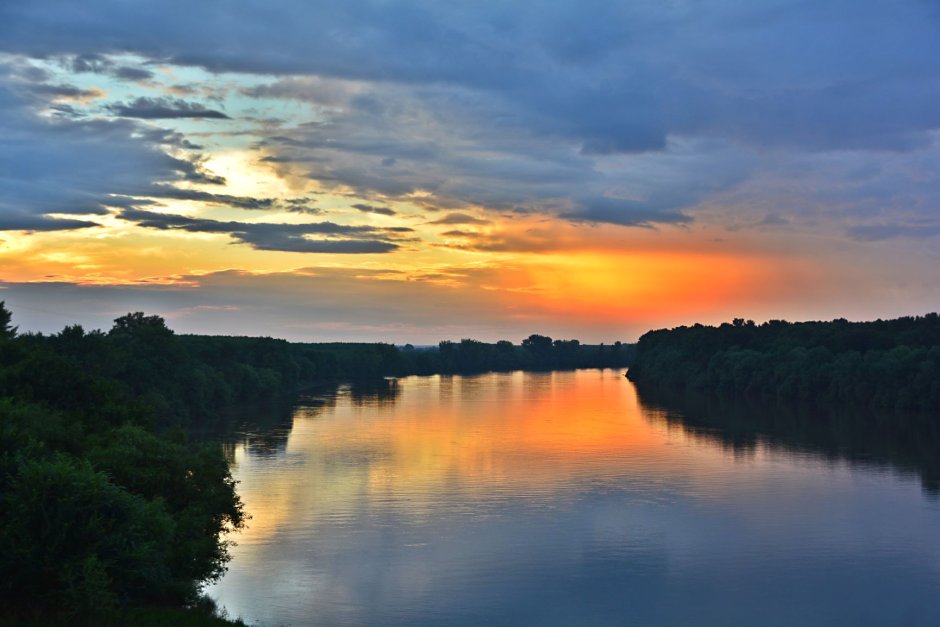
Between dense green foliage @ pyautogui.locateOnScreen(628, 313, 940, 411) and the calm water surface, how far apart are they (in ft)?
130

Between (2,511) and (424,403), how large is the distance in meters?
101

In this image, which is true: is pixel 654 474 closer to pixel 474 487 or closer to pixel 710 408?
pixel 474 487

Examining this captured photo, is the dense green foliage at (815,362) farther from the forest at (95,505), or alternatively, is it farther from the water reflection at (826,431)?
the forest at (95,505)

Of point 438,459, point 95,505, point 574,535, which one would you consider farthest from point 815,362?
point 95,505

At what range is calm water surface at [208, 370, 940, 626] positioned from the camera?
34.9 m

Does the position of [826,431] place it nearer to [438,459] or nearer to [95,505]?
[438,459]

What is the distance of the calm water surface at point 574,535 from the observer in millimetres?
34938

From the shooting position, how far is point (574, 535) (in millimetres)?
45625

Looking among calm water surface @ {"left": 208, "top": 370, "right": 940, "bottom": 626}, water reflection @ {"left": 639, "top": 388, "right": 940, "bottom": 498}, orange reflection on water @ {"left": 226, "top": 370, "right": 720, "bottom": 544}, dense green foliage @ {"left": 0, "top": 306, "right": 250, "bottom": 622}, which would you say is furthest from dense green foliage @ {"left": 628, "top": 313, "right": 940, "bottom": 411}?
dense green foliage @ {"left": 0, "top": 306, "right": 250, "bottom": 622}

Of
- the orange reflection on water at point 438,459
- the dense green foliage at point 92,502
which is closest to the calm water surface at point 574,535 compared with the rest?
the orange reflection on water at point 438,459

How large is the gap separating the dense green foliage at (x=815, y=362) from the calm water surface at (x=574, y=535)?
39.6m

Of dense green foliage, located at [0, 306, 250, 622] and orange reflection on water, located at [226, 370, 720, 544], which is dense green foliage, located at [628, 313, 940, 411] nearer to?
orange reflection on water, located at [226, 370, 720, 544]

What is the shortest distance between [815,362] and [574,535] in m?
91.4

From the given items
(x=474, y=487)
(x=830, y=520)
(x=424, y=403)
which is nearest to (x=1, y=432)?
(x=474, y=487)
